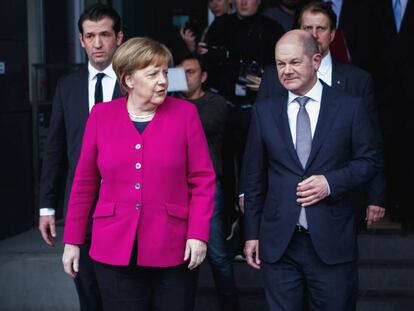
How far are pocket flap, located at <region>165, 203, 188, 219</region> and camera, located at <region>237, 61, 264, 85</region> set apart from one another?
2323 mm

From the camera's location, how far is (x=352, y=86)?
4961 millimetres

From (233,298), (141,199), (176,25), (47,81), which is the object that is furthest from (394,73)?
(176,25)

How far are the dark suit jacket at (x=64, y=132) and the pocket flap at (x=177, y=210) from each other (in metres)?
0.95

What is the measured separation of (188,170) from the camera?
3967 mm

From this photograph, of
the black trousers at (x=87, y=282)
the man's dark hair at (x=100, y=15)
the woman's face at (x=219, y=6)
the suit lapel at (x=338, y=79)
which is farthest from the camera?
the woman's face at (x=219, y=6)

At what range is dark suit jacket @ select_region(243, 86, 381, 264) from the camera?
162 inches

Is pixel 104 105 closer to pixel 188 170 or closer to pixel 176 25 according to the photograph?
pixel 188 170

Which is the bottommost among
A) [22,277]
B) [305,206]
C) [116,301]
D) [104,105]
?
[22,277]

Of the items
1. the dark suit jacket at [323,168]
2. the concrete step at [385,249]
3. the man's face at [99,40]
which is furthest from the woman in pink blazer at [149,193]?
the concrete step at [385,249]

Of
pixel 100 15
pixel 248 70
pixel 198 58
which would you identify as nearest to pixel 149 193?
pixel 100 15

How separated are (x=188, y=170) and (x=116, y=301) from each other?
65 cm

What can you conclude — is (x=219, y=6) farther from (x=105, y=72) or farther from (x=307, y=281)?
(x=307, y=281)

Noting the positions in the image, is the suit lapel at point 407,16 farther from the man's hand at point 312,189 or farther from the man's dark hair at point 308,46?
the man's hand at point 312,189

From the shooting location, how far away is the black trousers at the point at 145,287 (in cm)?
390
